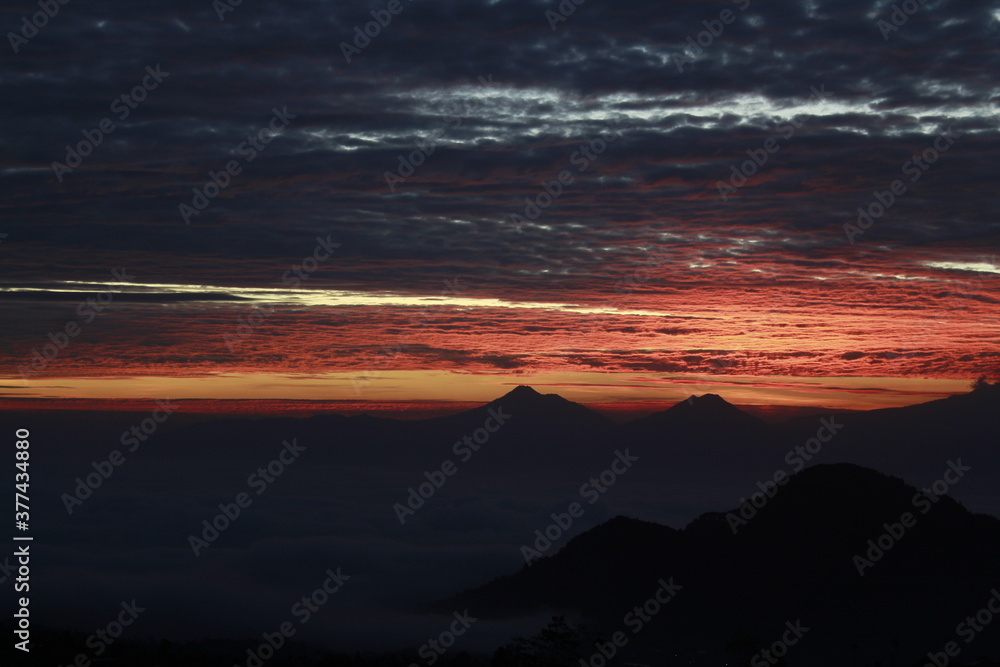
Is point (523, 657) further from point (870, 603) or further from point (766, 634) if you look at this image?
point (870, 603)

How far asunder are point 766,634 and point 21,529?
6826 inches

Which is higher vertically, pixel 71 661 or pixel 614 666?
pixel 71 661

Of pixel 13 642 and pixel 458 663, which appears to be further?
pixel 458 663

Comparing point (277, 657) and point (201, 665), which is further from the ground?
point (201, 665)

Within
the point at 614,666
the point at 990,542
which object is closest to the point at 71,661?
the point at 614,666

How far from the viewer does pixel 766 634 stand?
19500cm

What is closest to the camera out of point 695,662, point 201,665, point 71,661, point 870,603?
point 71,661

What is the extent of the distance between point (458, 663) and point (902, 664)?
286ft

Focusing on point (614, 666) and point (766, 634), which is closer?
point (614, 666)

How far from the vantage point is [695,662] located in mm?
185375

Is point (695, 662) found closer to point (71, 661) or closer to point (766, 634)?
point (766, 634)

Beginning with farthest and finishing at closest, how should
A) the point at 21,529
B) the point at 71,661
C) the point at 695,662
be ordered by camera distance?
the point at 695,662, the point at 71,661, the point at 21,529

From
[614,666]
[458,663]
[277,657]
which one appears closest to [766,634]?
[614,666]

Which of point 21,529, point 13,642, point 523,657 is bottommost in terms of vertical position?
point 13,642
